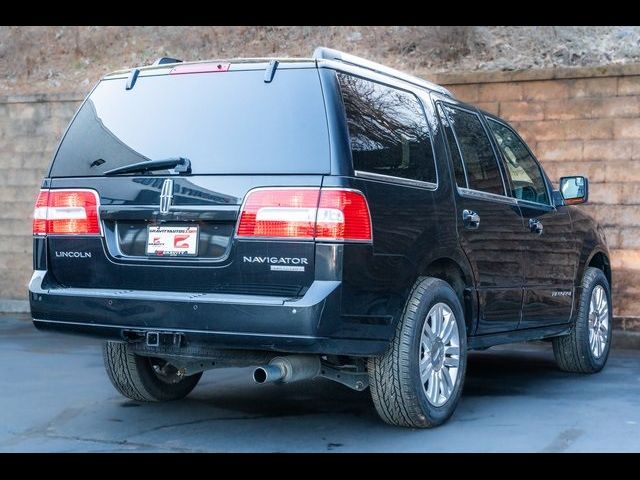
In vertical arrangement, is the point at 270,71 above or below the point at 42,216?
above

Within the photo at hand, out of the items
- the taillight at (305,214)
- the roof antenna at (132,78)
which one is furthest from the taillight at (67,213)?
the taillight at (305,214)

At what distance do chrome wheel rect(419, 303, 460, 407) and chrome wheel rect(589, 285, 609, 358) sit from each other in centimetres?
268

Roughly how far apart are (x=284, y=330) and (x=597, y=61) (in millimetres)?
8857

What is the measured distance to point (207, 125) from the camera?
5344 millimetres

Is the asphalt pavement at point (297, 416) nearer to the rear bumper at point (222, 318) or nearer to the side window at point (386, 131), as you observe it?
the rear bumper at point (222, 318)

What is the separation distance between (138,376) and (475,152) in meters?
2.62

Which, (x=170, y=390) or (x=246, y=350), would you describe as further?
(x=170, y=390)

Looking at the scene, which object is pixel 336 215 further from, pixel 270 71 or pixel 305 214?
pixel 270 71

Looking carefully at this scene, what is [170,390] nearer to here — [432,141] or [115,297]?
[115,297]

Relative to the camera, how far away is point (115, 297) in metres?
5.33

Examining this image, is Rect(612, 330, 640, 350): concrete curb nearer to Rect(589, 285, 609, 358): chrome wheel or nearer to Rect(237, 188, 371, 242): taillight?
Rect(589, 285, 609, 358): chrome wheel

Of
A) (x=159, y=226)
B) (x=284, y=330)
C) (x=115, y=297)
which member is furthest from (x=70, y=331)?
(x=284, y=330)


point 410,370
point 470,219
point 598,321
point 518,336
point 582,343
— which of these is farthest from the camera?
point 598,321

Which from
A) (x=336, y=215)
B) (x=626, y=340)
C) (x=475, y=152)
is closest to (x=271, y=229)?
(x=336, y=215)
